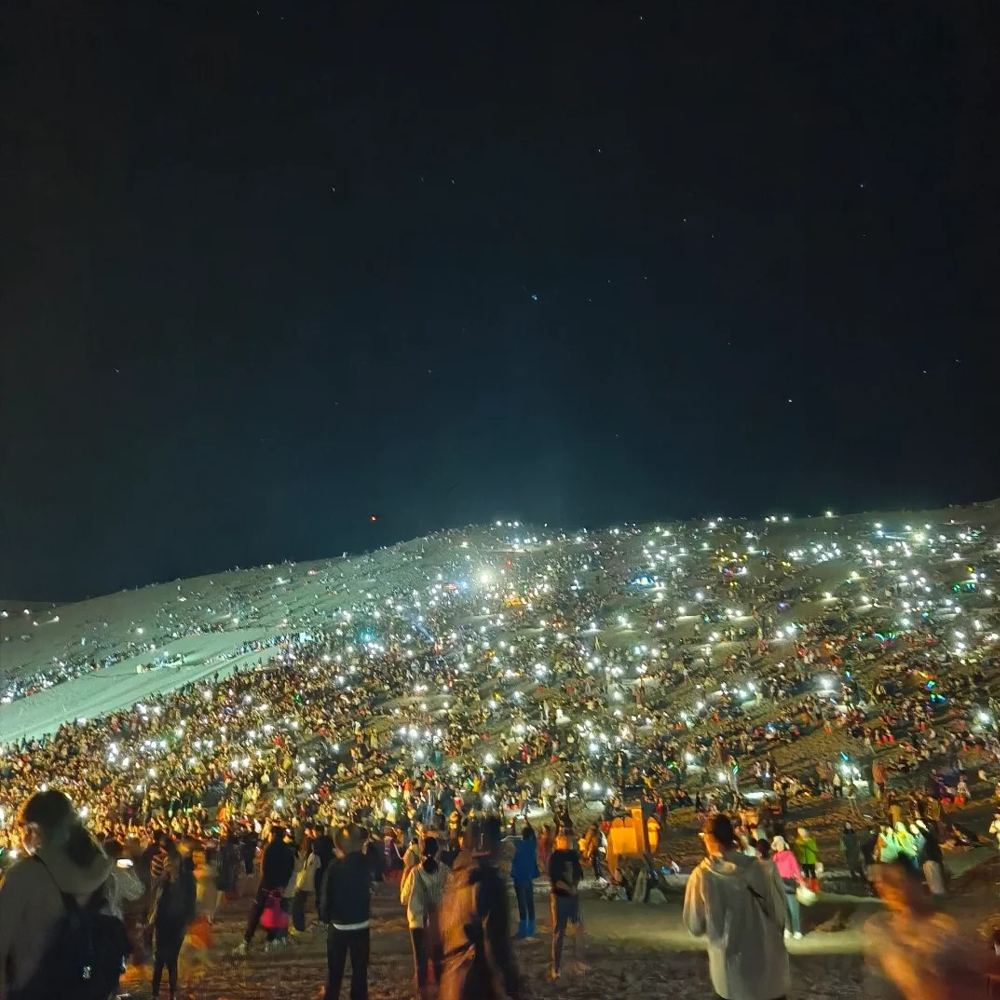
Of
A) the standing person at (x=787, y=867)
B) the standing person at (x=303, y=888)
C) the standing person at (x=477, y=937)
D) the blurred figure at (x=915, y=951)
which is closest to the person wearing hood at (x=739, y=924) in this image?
the blurred figure at (x=915, y=951)

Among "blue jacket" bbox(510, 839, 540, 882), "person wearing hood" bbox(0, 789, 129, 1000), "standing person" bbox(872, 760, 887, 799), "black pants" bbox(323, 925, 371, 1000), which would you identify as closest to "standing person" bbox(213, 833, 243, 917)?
"blue jacket" bbox(510, 839, 540, 882)

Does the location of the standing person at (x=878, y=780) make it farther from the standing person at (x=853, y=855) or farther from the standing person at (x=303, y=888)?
the standing person at (x=303, y=888)

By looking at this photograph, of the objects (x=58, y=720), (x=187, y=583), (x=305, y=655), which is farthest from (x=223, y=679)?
(x=187, y=583)

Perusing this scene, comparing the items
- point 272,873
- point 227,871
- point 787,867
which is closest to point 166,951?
point 272,873

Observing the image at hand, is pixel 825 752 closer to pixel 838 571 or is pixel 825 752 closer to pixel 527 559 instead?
pixel 838 571

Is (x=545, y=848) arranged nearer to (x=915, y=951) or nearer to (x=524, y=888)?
(x=524, y=888)

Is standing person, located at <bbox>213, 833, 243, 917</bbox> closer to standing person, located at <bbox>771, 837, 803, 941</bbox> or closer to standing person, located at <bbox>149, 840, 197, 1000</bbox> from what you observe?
standing person, located at <bbox>149, 840, 197, 1000</bbox>
